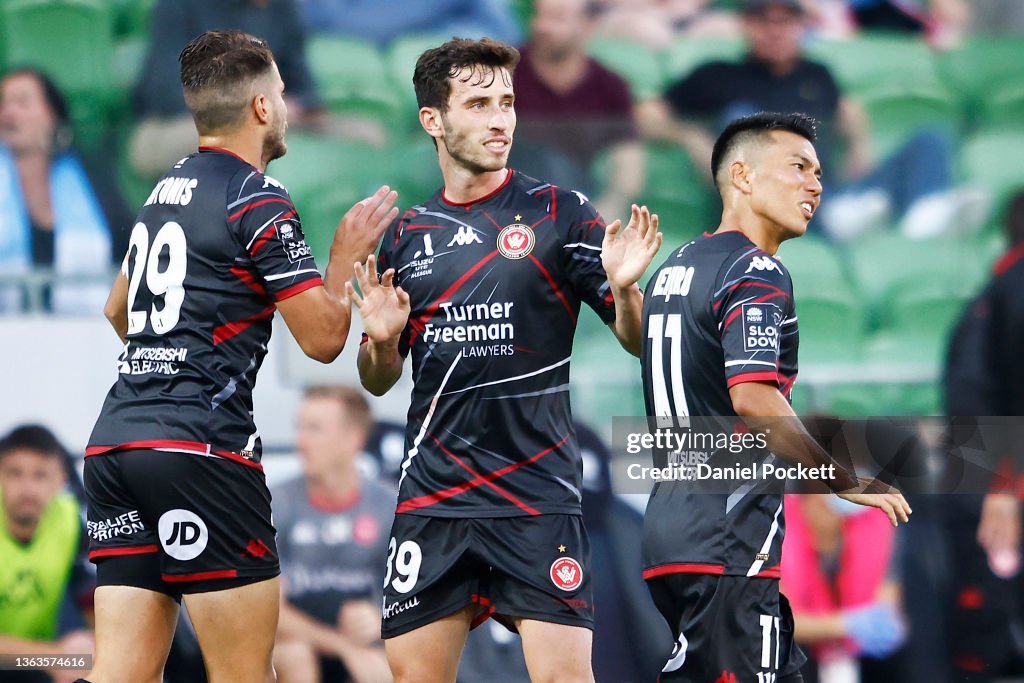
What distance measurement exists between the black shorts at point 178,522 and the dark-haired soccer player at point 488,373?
479 mm

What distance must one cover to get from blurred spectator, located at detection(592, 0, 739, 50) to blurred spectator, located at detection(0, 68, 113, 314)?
308cm

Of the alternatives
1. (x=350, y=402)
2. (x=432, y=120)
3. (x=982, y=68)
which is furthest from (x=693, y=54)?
(x=432, y=120)

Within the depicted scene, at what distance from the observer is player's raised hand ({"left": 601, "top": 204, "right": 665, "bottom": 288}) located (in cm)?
414

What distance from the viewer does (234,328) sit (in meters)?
4.16

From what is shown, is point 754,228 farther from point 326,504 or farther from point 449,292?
point 326,504

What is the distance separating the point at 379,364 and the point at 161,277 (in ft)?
2.45

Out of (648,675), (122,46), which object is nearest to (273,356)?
(122,46)

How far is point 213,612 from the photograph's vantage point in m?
4.06

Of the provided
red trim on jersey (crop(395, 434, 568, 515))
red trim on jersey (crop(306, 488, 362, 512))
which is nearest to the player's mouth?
red trim on jersey (crop(395, 434, 568, 515))

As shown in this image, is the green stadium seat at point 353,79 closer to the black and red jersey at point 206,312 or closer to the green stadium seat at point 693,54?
the green stadium seat at point 693,54

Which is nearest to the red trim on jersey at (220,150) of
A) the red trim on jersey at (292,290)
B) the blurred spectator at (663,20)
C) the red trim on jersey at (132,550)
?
the red trim on jersey at (292,290)

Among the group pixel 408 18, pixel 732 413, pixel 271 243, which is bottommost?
pixel 732 413

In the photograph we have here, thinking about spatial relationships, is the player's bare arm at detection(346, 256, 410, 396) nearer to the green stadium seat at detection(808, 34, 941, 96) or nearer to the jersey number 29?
the jersey number 29

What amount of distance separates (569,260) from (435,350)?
0.53 meters
